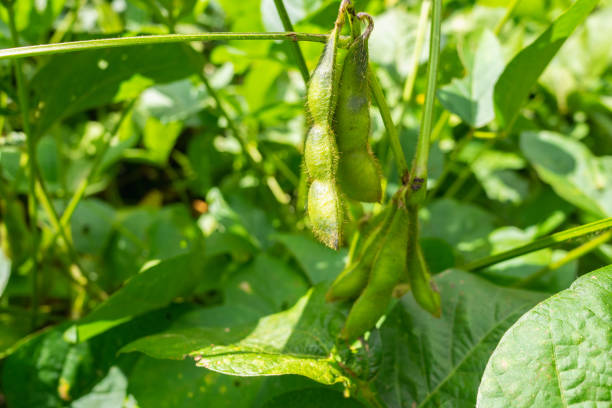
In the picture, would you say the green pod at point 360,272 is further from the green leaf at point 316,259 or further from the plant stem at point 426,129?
the green leaf at point 316,259

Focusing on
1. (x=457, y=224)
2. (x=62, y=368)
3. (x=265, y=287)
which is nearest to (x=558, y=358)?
(x=265, y=287)

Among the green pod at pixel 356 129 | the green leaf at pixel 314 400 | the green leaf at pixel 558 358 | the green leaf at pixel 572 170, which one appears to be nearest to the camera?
the green leaf at pixel 558 358

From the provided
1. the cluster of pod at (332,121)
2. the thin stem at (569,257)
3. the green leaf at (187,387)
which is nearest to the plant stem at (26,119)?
the green leaf at (187,387)

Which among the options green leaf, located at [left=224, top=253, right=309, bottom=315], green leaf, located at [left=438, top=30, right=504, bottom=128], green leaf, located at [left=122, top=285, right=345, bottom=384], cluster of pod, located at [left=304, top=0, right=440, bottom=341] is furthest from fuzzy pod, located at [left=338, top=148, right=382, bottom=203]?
green leaf, located at [left=224, top=253, right=309, bottom=315]

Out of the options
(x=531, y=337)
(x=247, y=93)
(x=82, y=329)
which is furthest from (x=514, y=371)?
(x=247, y=93)

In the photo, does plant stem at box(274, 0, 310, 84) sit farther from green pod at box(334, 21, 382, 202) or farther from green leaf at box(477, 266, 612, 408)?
green leaf at box(477, 266, 612, 408)

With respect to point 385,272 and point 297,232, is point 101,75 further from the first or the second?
point 385,272
